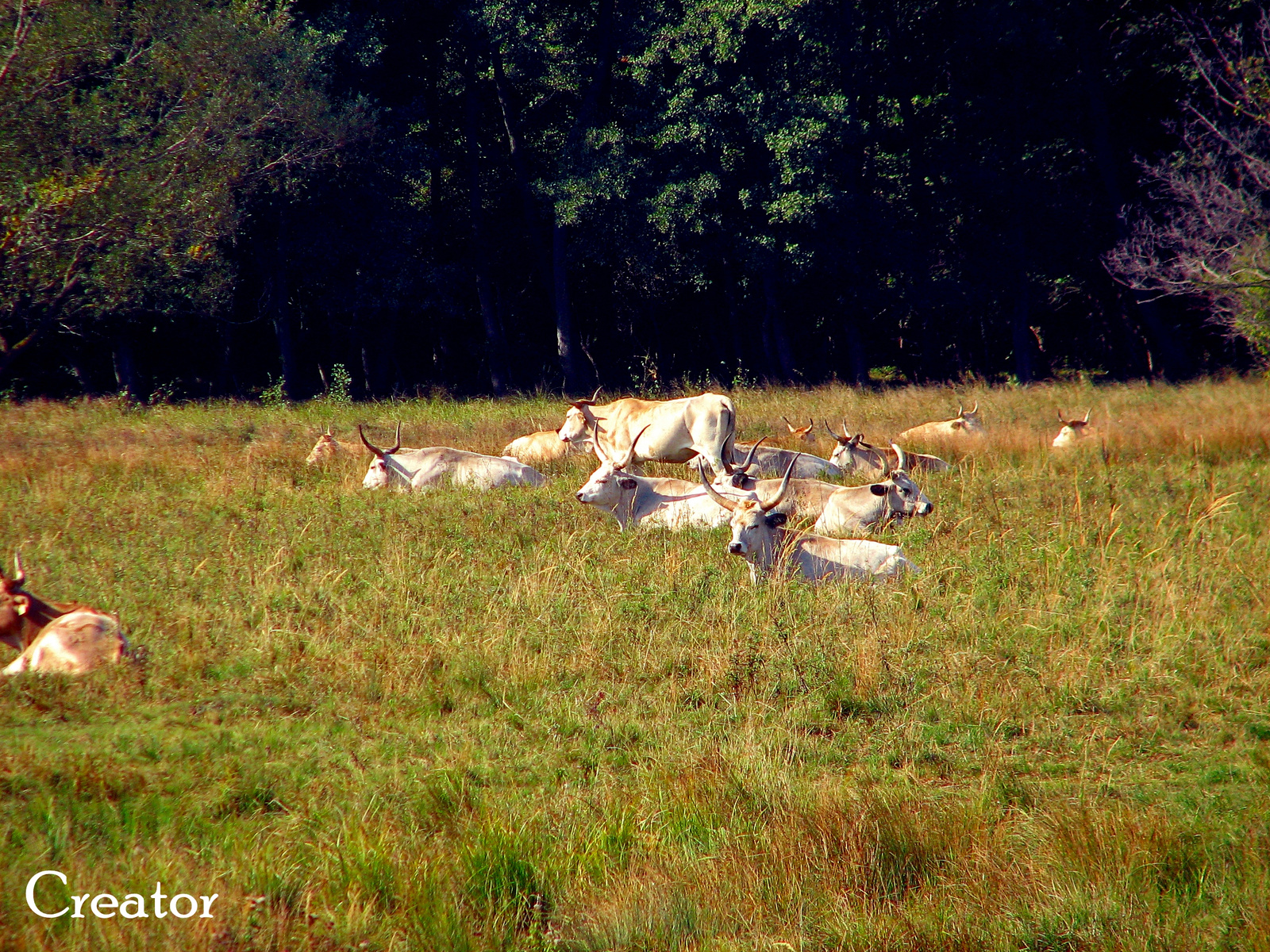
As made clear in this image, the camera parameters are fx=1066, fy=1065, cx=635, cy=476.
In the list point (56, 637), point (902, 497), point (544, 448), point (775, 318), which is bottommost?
point (902, 497)

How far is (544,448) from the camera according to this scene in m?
14.3

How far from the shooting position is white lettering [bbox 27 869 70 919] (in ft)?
13.8

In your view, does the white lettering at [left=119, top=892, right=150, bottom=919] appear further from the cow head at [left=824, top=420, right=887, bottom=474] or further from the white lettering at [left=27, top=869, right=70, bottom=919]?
the cow head at [left=824, top=420, right=887, bottom=474]

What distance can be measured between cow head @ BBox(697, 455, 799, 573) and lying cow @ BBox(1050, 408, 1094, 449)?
18.9 ft

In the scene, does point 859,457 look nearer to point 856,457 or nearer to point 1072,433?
point 856,457

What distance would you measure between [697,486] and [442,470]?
319 centimetres

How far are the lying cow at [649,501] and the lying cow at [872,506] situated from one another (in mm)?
854

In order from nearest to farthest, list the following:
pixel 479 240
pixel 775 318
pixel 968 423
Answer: pixel 968 423, pixel 479 240, pixel 775 318

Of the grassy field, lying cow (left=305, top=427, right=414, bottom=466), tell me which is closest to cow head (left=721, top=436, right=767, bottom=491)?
the grassy field

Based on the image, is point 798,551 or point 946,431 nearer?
point 798,551

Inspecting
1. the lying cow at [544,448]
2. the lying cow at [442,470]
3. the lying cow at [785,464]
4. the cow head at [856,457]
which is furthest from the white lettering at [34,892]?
the cow head at [856,457]

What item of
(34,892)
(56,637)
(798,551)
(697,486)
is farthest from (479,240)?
(34,892)

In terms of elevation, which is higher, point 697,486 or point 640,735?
point 697,486

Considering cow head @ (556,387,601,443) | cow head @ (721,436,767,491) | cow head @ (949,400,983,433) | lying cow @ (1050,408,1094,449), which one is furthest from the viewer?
cow head @ (949,400,983,433)
